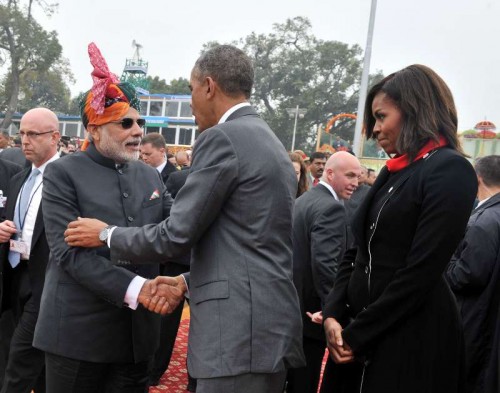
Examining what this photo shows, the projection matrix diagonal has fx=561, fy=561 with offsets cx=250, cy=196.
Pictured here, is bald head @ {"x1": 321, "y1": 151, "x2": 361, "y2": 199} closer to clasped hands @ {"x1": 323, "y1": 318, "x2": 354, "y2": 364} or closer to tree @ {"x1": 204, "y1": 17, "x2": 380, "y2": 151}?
clasped hands @ {"x1": 323, "y1": 318, "x2": 354, "y2": 364}

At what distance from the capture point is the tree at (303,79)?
56.8 metres

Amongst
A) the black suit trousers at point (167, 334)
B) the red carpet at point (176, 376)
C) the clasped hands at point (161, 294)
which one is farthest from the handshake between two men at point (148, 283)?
the red carpet at point (176, 376)

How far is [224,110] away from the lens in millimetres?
2254

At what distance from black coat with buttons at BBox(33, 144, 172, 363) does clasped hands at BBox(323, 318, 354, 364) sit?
838 millimetres

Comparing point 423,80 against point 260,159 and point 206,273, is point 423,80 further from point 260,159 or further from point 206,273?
point 206,273

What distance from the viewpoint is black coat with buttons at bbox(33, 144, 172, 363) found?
2414mm

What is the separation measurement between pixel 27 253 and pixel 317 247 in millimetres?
1932

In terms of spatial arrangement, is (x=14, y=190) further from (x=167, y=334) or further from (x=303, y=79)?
(x=303, y=79)

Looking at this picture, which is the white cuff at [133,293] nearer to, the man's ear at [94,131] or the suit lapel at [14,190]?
the man's ear at [94,131]

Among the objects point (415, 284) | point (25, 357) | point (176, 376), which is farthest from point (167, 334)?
point (415, 284)

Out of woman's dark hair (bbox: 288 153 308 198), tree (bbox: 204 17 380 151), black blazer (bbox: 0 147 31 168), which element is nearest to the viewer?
woman's dark hair (bbox: 288 153 308 198)

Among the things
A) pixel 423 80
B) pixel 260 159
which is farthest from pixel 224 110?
pixel 423 80

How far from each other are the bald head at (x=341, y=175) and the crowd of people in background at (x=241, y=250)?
1.81 metres

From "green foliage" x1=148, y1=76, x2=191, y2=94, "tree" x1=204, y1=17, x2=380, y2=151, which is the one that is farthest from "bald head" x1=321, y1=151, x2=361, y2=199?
"green foliage" x1=148, y1=76, x2=191, y2=94
